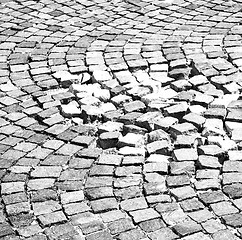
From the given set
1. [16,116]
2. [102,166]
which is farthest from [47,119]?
[102,166]

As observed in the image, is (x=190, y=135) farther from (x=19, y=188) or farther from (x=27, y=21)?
(x=27, y=21)

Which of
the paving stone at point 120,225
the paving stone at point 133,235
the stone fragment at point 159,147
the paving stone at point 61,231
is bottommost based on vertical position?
the stone fragment at point 159,147

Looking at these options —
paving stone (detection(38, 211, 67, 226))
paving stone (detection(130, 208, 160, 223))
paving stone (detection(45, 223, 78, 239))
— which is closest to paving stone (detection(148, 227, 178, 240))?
paving stone (detection(130, 208, 160, 223))

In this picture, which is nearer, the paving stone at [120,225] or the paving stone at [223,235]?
the paving stone at [223,235]

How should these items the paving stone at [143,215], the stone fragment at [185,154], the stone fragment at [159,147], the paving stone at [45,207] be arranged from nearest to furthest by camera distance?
the paving stone at [143,215]
the paving stone at [45,207]
the stone fragment at [185,154]
the stone fragment at [159,147]

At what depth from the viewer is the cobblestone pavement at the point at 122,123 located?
4355mm

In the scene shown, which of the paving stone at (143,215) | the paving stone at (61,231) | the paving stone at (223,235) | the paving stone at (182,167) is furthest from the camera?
the paving stone at (182,167)

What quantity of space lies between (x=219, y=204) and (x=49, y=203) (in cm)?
122

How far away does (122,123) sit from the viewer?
5680 mm

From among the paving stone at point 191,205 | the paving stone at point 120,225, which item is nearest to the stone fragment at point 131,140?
the paving stone at point 191,205

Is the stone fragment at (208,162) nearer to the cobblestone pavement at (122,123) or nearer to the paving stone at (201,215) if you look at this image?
the cobblestone pavement at (122,123)

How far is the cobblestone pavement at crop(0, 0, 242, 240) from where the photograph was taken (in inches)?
171

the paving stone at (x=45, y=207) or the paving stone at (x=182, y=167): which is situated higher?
the paving stone at (x=45, y=207)

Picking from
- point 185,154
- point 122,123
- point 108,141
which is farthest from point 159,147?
point 122,123
